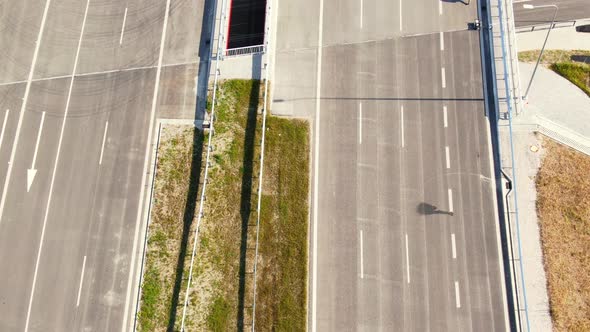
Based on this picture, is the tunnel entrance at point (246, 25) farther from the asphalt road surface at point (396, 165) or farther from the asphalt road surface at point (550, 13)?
the asphalt road surface at point (550, 13)

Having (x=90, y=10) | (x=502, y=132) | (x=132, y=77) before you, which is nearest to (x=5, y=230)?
(x=132, y=77)

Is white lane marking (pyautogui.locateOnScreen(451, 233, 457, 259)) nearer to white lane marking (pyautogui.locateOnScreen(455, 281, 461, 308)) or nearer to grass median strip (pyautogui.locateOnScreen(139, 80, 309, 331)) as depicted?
white lane marking (pyautogui.locateOnScreen(455, 281, 461, 308))

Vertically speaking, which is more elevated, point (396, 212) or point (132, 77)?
point (132, 77)

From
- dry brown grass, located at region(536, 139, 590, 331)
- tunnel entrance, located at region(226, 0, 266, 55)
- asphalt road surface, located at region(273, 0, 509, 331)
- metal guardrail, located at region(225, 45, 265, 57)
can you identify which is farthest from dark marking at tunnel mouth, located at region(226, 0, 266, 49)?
dry brown grass, located at region(536, 139, 590, 331)

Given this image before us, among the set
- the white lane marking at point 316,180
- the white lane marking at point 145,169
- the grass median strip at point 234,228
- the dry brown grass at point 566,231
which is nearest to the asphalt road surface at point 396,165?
the white lane marking at point 316,180

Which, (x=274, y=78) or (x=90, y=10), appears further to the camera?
(x=90, y=10)

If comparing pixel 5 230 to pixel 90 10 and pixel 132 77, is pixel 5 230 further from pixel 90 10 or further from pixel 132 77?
pixel 90 10

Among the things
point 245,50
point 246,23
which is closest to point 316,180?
point 245,50
